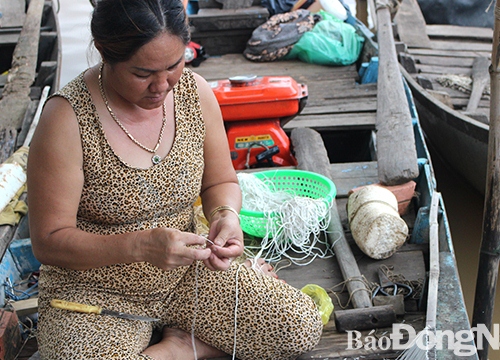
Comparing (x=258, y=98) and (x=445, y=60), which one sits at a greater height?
(x=258, y=98)

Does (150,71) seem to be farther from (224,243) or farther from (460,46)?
(460,46)

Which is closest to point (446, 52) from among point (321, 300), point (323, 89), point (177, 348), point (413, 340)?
point (323, 89)

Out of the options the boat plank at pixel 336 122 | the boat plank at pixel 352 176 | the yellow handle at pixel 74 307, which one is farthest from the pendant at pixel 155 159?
the boat plank at pixel 336 122

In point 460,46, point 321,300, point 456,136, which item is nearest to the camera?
point 321,300

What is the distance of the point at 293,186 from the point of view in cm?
324

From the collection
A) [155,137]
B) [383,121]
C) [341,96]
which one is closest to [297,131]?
[383,121]

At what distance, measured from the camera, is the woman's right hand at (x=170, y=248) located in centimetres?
159

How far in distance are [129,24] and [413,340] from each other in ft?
4.90

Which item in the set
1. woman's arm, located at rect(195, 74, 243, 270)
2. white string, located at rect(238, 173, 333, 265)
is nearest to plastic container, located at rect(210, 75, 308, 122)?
white string, located at rect(238, 173, 333, 265)

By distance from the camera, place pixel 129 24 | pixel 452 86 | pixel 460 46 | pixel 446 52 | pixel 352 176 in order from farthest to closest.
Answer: pixel 460 46 → pixel 446 52 → pixel 452 86 → pixel 352 176 → pixel 129 24

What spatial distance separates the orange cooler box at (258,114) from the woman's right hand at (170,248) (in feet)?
6.53

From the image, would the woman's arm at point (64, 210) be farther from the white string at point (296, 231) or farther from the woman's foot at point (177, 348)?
the white string at point (296, 231)

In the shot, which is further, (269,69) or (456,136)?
(269,69)

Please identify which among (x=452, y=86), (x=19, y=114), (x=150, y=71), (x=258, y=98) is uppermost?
(x=150, y=71)
